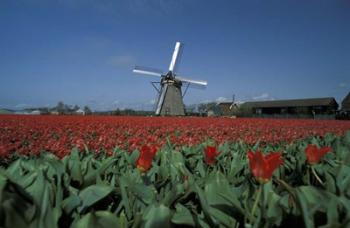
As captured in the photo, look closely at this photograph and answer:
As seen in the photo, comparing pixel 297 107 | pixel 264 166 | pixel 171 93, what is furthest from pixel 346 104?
pixel 264 166

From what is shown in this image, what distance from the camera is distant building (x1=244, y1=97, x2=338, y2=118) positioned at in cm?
6344

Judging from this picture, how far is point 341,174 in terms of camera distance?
187 cm

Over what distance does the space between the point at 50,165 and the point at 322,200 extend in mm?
1463

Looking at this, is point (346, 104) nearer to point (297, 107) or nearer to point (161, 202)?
point (297, 107)

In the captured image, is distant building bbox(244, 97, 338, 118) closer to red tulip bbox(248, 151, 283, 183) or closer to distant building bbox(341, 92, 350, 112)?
distant building bbox(341, 92, 350, 112)

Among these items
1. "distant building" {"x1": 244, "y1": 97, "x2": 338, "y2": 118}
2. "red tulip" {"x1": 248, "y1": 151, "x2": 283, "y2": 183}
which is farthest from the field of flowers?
"distant building" {"x1": 244, "y1": 97, "x2": 338, "y2": 118}

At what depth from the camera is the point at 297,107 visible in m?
66.8

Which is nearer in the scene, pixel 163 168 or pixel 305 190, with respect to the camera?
pixel 305 190

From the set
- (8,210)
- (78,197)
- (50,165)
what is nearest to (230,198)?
(78,197)

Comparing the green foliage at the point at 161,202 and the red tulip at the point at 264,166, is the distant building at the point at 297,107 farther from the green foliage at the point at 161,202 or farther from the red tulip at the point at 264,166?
the red tulip at the point at 264,166

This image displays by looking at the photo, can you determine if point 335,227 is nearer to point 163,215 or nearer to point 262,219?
point 262,219

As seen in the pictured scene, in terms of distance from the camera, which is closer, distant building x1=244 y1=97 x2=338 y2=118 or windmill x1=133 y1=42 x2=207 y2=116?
windmill x1=133 y1=42 x2=207 y2=116

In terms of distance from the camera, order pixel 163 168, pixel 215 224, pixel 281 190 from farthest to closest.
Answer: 1. pixel 163 168
2. pixel 281 190
3. pixel 215 224

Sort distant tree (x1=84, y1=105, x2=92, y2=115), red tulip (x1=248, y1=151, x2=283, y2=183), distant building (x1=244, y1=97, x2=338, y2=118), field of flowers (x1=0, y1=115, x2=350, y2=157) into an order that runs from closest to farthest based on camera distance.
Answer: red tulip (x1=248, y1=151, x2=283, y2=183)
field of flowers (x1=0, y1=115, x2=350, y2=157)
distant tree (x1=84, y1=105, x2=92, y2=115)
distant building (x1=244, y1=97, x2=338, y2=118)
